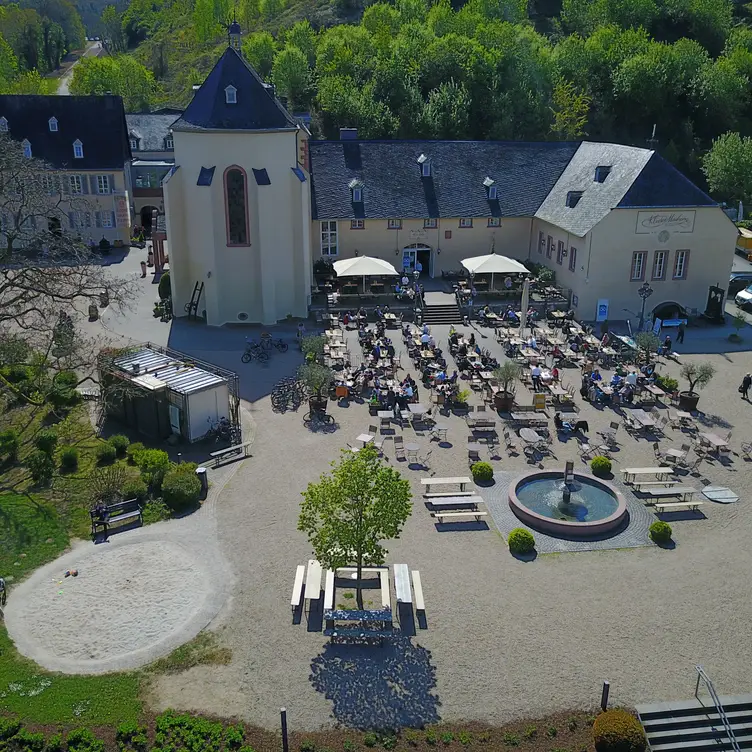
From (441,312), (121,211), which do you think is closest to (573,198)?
(441,312)

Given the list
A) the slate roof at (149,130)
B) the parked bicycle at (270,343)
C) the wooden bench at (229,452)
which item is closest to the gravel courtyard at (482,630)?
the wooden bench at (229,452)

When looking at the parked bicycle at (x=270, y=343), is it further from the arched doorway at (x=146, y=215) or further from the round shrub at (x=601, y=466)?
the arched doorway at (x=146, y=215)

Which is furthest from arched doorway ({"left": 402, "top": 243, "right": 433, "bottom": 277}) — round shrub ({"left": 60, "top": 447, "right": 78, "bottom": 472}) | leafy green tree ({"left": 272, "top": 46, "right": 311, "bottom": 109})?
leafy green tree ({"left": 272, "top": 46, "right": 311, "bottom": 109})

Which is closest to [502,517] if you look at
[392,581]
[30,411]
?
[392,581]

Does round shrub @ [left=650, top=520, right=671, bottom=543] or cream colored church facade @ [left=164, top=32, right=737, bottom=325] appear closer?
round shrub @ [left=650, top=520, right=671, bottom=543]

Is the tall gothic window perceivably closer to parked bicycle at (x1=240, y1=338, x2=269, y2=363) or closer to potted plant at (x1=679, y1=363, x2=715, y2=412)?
parked bicycle at (x1=240, y1=338, x2=269, y2=363)

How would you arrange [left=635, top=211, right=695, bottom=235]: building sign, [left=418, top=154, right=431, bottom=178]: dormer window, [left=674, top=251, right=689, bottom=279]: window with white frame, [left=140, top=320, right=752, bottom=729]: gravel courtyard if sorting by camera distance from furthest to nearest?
[left=418, top=154, right=431, bottom=178]: dormer window
[left=674, top=251, right=689, bottom=279]: window with white frame
[left=635, top=211, right=695, bottom=235]: building sign
[left=140, top=320, right=752, bottom=729]: gravel courtyard

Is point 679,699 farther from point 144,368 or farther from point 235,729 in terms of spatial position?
point 144,368
